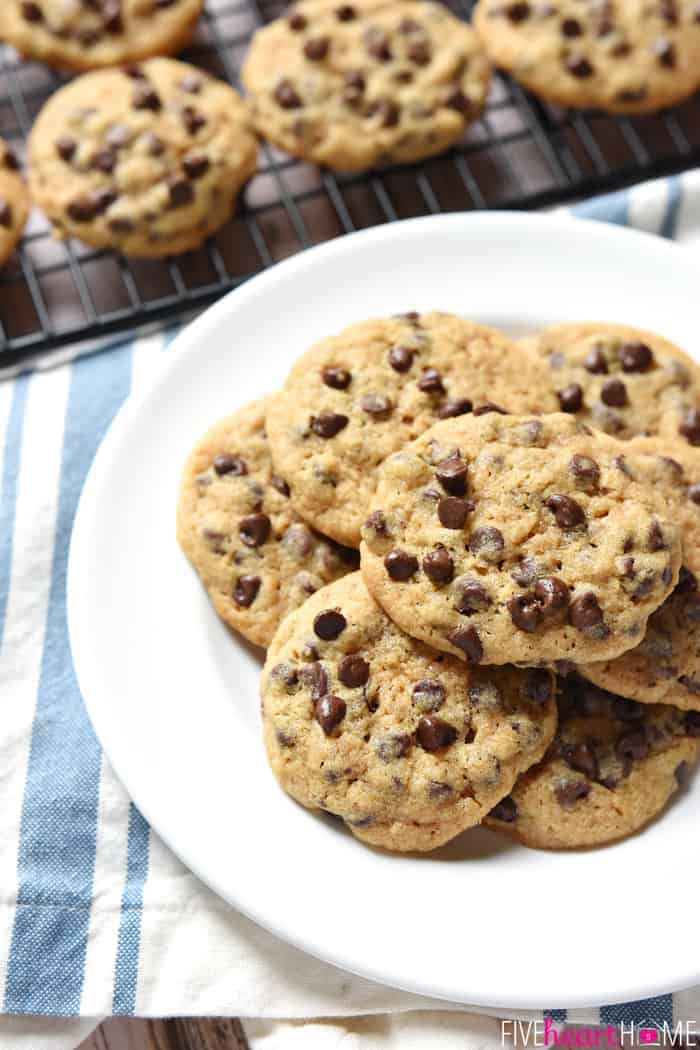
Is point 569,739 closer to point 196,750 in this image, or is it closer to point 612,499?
point 612,499

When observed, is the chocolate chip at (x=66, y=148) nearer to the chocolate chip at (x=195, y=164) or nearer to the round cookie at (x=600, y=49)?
the chocolate chip at (x=195, y=164)

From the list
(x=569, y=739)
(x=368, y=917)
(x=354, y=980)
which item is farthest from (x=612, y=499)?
(x=354, y=980)

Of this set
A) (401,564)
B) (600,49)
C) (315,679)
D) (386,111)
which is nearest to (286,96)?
(386,111)

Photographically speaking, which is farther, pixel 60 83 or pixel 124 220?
pixel 60 83

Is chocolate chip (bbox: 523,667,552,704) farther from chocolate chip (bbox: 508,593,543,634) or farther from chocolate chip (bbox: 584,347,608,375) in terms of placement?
chocolate chip (bbox: 584,347,608,375)

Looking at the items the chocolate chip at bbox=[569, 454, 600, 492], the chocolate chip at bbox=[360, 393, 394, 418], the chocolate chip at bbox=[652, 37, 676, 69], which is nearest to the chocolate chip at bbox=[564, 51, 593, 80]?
the chocolate chip at bbox=[652, 37, 676, 69]

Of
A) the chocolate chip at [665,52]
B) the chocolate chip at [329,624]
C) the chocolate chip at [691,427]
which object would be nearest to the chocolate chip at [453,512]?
the chocolate chip at [329,624]
